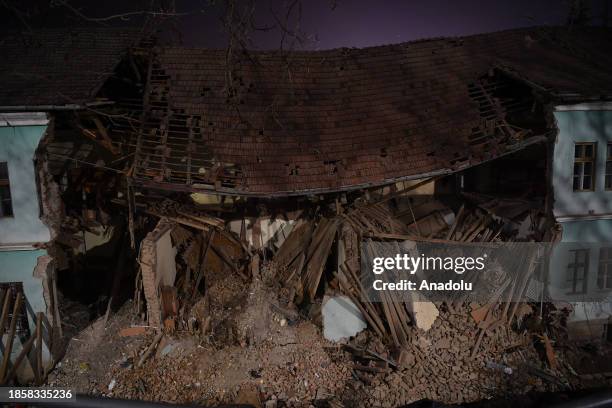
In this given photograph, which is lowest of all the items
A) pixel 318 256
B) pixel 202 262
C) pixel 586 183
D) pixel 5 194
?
pixel 202 262

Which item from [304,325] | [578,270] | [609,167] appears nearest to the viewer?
[304,325]

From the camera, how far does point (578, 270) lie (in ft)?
37.1

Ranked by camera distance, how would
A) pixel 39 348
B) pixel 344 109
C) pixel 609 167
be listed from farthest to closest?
pixel 344 109
pixel 609 167
pixel 39 348

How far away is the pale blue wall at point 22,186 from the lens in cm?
959

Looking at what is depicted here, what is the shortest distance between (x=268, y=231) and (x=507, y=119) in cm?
759

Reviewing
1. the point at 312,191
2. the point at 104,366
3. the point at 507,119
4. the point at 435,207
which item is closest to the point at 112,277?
the point at 104,366

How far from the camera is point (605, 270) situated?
37.4 ft

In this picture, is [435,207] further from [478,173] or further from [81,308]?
[81,308]

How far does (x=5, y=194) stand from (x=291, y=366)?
757 cm

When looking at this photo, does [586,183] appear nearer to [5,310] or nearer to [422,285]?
[422,285]

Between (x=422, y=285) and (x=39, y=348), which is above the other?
(x=422, y=285)

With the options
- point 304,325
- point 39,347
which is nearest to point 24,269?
point 39,347

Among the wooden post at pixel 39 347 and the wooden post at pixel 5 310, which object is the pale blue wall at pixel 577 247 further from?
the wooden post at pixel 5 310

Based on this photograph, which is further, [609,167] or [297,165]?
[297,165]
